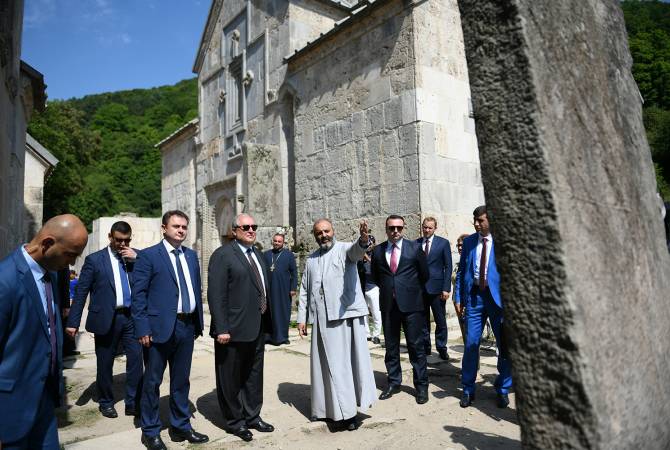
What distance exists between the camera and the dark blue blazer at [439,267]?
625cm

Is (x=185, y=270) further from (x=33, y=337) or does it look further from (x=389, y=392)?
(x=389, y=392)

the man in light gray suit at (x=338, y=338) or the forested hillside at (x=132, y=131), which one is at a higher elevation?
the forested hillside at (x=132, y=131)

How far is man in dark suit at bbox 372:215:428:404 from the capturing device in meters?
4.72

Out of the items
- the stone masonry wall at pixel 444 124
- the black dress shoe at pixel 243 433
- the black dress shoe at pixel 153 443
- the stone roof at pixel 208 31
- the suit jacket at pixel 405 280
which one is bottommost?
the black dress shoe at pixel 243 433

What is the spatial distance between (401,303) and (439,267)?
1.67m

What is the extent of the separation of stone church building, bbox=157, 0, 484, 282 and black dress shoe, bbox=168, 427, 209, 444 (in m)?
5.23

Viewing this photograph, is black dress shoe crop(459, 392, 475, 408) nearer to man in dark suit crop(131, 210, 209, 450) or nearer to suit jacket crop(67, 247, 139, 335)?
man in dark suit crop(131, 210, 209, 450)

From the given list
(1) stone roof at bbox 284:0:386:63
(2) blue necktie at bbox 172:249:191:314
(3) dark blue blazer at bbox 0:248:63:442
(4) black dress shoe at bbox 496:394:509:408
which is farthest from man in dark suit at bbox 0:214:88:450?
(1) stone roof at bbox 284:0:386:63

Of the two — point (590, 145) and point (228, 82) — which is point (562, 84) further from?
point (228, 82)

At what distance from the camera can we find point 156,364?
379 centimetres

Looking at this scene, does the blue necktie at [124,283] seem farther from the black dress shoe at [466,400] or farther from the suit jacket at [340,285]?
the black dress shoe at [466,400]

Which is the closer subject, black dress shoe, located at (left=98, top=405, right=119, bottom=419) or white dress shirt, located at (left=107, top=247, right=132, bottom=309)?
black dress shoe, located at (left=98, top=405, right=119, bottom=419)

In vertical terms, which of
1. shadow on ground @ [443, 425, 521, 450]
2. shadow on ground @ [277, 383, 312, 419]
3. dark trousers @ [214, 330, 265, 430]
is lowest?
shadow on ground @ [443, 425, 521, 450]

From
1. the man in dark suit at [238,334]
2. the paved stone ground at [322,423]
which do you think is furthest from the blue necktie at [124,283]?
the man in dark suit at [238,334]
